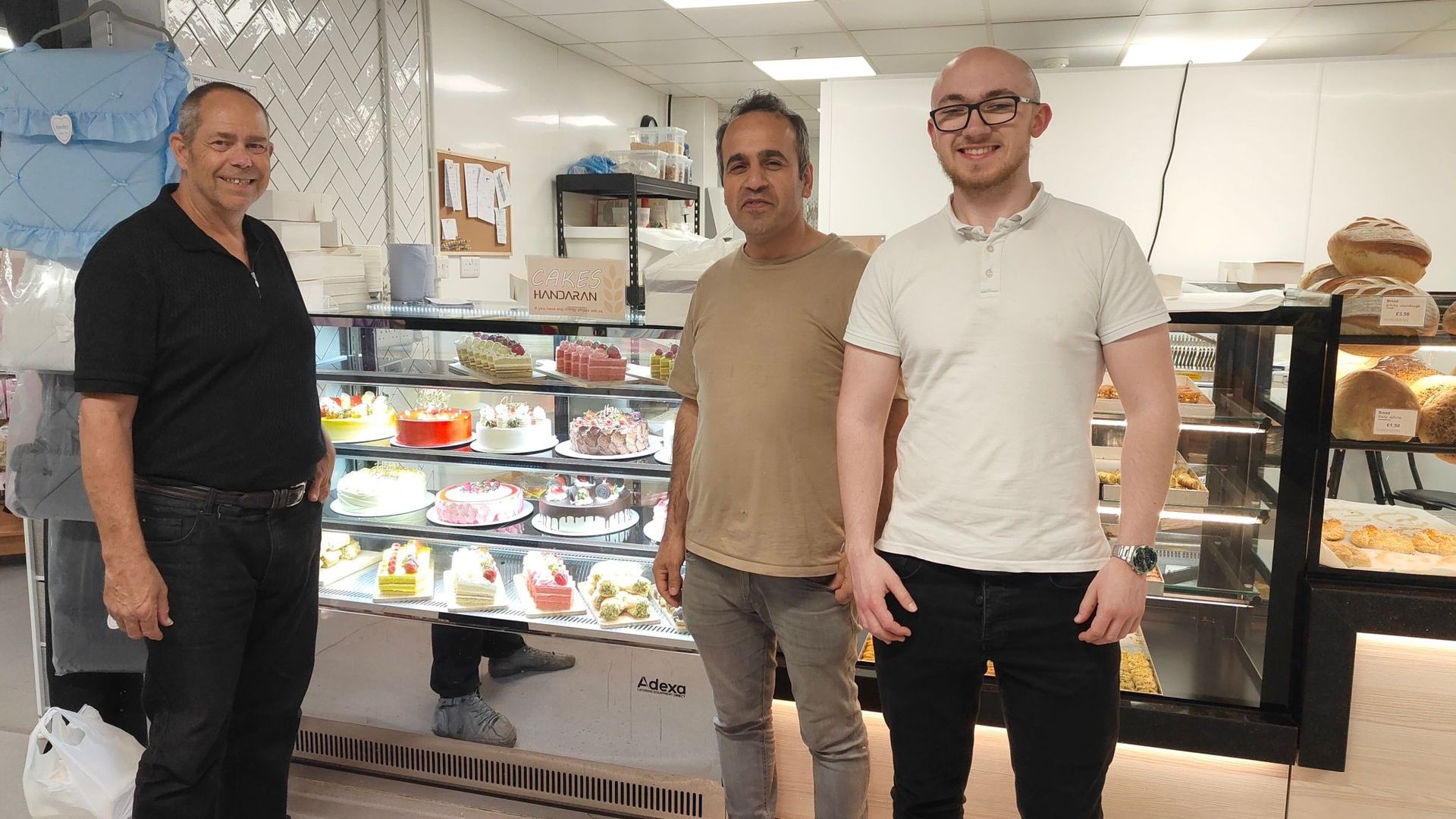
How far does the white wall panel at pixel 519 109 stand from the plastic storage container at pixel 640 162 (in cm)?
38

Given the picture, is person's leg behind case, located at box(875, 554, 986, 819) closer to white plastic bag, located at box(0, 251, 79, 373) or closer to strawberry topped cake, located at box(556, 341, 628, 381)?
strawberry topped cake, located at box(556, 341, 628, 381)

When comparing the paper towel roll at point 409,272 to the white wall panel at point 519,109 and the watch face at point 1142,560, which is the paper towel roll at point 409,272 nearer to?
the white wall panel at point 519,109

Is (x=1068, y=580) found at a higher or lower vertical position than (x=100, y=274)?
lower

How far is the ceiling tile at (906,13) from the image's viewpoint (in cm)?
520

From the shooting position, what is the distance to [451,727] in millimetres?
2785

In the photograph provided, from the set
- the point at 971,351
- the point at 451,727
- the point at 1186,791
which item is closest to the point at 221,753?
the point at 451,727

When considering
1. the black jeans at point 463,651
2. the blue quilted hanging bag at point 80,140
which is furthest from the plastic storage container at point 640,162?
the black jeans at point 463,651

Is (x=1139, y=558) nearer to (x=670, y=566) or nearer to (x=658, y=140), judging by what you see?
(x=670, y=566)

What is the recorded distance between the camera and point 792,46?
6.37 m

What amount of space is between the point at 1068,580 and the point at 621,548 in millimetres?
1528

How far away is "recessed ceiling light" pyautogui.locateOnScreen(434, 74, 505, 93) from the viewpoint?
5301 mm

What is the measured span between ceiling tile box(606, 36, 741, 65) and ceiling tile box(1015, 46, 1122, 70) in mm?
2096

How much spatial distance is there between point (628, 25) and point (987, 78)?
4854 millimetres

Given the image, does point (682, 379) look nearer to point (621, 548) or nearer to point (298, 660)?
point (621, 548)
